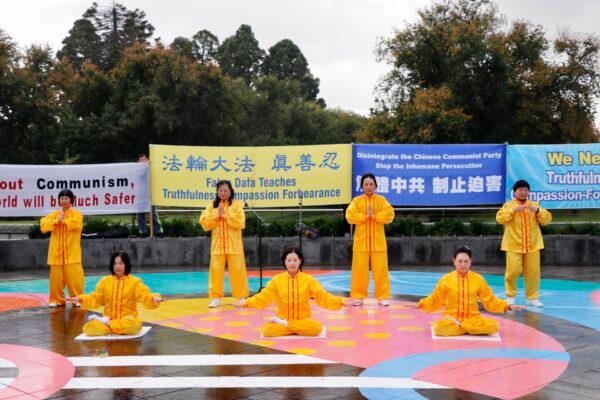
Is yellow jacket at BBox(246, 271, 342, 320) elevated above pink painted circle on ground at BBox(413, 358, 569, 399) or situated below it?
above

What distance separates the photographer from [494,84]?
81.7 ft

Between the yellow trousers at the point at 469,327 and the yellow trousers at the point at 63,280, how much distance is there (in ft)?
16.1

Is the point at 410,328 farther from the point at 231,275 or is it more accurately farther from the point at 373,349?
→ the point at 231,275

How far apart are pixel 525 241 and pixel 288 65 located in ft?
158

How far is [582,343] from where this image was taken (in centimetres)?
681

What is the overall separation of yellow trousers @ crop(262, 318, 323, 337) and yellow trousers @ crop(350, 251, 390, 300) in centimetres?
204

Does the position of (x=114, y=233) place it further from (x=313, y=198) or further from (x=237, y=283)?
(x=237, y=283)

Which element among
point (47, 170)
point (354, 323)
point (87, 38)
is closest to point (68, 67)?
point (87, 38)

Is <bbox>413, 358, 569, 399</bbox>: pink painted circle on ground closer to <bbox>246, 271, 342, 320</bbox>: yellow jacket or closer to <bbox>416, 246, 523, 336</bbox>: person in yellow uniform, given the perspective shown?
<bbox>416, 246, 523, 336</bbox>: person in yellow uniform

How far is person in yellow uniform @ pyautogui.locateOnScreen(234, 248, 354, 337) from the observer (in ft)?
23.2

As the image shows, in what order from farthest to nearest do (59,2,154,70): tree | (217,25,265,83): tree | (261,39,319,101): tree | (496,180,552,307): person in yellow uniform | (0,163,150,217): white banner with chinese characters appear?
1. (261,39,319,101): tree
2. (217,25,265,83): tree
3. (59,2,154,70): tree
4. (0,163,150,217): white banner with chinese characters
5. (496,180,552,307): person in yellow uniform

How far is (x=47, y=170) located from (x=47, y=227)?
4.40m

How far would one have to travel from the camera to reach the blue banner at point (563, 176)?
13258mm

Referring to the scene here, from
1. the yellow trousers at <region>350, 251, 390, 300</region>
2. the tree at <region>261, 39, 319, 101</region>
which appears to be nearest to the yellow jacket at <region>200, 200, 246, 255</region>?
the yellow trousers at <region>350, 251, 390, 300</region>
